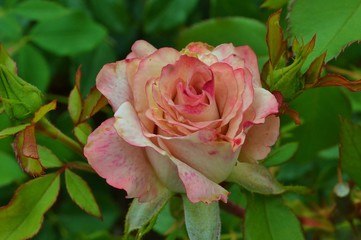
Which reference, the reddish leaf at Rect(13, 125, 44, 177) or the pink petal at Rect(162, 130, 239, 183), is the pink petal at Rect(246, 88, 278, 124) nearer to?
the pink petal at Rect(162, 130, 239, 183)

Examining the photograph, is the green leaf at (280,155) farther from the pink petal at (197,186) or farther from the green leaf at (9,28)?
the green leaf at (9,28)

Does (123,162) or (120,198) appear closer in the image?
(123,162)

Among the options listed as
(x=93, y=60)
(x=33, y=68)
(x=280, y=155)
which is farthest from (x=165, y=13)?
(x=280, y=155)

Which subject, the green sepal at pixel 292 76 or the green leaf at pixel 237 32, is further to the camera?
the green leaf at pixel 237 32

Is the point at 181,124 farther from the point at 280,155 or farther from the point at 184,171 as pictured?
the point at 280,155

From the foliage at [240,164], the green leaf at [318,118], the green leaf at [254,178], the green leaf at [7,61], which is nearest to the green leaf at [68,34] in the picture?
the foliage at [240,164]

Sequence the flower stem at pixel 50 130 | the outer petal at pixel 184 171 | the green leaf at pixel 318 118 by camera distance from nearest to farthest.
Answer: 1. the outer petal at pixel 184 171
2. the flower stem at pixel 50 130
3. the green leaf at pixel 318 118

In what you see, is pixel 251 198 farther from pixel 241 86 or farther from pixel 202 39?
pixel 202 39

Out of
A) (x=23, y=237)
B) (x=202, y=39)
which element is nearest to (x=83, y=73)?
(x=202, y=39)
